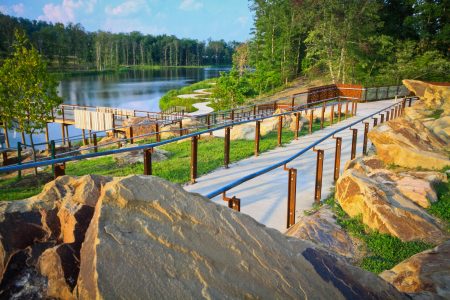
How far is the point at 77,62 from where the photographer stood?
11475cm

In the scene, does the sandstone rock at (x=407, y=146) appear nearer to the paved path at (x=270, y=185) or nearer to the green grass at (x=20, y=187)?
the paved path at (x=270, y=185)

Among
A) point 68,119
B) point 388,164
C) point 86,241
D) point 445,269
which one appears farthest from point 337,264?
point 68,119

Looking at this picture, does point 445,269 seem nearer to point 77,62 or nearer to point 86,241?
point 86,241

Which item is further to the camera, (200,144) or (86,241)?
(200,144)

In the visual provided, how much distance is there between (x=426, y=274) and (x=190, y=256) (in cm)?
226

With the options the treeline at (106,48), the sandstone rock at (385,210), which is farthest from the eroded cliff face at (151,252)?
the treeline at (106,48)

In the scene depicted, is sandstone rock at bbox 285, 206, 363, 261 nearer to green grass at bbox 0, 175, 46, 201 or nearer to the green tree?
green grass at bbox 0, 175, 46, 201

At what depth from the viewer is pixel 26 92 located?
16469 mm

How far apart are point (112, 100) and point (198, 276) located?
184 feet

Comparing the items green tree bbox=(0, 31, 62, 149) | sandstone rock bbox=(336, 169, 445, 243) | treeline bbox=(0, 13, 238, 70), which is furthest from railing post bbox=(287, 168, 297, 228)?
treeline bbox=(0, 13, 238, 70)

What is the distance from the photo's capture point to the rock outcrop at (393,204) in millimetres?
5008

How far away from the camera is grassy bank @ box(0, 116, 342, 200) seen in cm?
852

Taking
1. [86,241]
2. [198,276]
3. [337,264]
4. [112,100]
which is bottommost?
[112,100]

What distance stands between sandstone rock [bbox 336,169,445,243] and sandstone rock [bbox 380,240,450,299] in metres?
1.06
